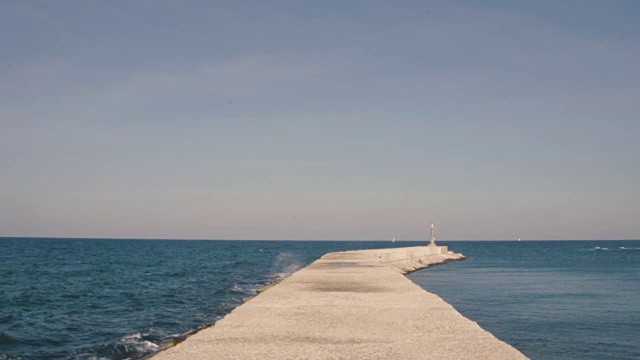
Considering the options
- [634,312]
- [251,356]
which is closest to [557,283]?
[634,312]

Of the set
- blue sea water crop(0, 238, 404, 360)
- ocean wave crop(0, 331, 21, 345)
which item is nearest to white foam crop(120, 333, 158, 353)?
blue sea water crop(0, 238, 404, 360)

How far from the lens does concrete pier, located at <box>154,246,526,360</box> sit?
938cm

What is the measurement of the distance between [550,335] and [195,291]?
1943cm

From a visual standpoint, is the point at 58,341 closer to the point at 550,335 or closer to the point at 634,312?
the point at 550,335

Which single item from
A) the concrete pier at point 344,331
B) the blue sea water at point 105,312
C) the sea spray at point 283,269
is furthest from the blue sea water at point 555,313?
the sea spray at point 283,269

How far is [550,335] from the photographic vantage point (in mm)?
17031

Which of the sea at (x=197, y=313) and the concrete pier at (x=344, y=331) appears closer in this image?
the concrete pier at (x=344, y=331)

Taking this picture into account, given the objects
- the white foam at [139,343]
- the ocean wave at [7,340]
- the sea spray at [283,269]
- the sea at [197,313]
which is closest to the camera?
the white foam at [139,343]

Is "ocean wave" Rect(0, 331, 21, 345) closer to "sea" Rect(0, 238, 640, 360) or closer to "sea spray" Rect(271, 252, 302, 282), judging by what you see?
"sea" Rect(0, 238, 640, 360)

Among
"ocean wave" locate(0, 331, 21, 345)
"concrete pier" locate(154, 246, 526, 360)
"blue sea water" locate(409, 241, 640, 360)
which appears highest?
"concrete pier" locate(154, 246, 526, 360)

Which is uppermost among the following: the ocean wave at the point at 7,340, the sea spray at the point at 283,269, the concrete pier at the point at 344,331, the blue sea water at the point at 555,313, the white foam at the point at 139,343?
the concrete pier at the point at 344,331

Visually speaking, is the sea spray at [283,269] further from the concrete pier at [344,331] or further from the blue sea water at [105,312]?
the concrete pier at [344,331]

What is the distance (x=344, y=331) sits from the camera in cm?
1123

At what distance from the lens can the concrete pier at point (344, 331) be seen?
30.8 feet
